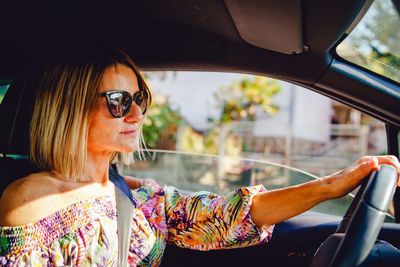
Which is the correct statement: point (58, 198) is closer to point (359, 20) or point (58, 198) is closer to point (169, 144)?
point (359, 20)

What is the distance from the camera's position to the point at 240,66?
1.78 m

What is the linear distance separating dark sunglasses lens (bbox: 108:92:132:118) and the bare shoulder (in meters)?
0.40

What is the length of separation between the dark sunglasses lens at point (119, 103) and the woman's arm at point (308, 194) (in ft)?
2.27

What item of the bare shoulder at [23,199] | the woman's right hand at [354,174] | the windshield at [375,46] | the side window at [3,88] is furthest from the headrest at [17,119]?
the windshield at [375,46]

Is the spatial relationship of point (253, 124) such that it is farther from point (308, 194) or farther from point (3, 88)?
point (308, 194)

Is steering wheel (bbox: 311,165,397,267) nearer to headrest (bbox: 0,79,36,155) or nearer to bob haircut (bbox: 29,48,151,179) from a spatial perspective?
bob haircut (bbox: 29,48,151,179)

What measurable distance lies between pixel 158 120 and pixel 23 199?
6066 millimetres

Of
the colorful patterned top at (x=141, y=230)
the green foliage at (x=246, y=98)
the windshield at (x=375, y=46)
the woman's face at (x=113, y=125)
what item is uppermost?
the green foliage at (x=246, y=98)

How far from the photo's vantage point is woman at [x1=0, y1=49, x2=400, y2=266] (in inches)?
48.5

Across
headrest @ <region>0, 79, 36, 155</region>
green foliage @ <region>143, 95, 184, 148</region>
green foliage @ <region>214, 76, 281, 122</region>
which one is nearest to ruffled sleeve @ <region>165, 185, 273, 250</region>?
headrest @ <region>0, 79, 36, 155</region>

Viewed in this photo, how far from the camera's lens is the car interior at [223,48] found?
140 cm

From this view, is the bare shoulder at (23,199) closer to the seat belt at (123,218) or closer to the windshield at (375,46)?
the seat belt at (123,218)

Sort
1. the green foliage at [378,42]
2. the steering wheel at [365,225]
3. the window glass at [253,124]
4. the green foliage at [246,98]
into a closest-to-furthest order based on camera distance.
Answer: the steering wheel at [365,225] < the green foliage at [378,42] < the window glass at [253,124] < the green foliage at [246,98]

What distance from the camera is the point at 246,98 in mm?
10109
